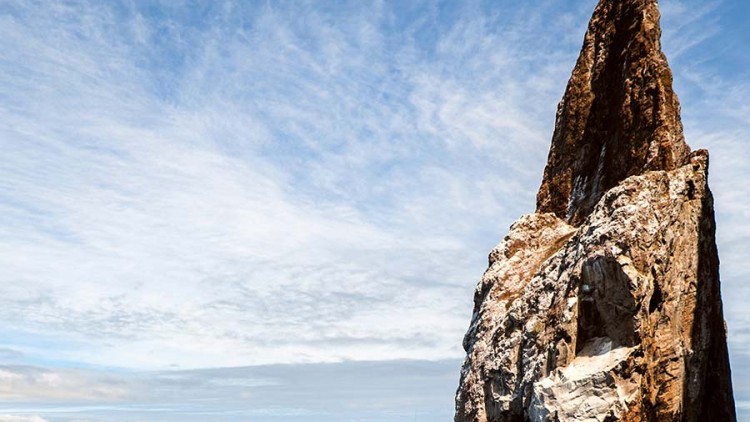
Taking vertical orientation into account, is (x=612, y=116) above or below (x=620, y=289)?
above

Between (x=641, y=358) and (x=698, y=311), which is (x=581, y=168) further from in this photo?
(x=641, y=358)

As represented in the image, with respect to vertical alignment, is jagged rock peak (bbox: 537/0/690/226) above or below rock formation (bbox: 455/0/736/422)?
above

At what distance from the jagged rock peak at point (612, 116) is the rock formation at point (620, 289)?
0.10 meters

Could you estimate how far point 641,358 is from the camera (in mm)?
37344

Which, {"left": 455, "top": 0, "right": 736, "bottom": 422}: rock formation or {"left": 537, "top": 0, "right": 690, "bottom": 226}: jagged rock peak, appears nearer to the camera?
{"left": 455, "top": 0, "right": 736, "bottom": 422}: rock formation

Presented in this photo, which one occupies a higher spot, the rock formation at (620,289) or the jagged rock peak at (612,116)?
the jagged rock peak at (612,116)

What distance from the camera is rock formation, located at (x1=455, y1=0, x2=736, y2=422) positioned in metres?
37.8

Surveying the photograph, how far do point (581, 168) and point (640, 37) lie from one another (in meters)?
8.93

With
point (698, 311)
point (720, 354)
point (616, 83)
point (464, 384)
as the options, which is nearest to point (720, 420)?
point (720, 354)

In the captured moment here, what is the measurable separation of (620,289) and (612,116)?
16.7 meters

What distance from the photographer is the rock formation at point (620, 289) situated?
37.8 m

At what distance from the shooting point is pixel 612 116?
5156 centimetres

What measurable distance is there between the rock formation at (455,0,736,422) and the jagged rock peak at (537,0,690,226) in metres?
0.10

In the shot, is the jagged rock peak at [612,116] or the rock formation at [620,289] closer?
the rock formation at [620,289]
